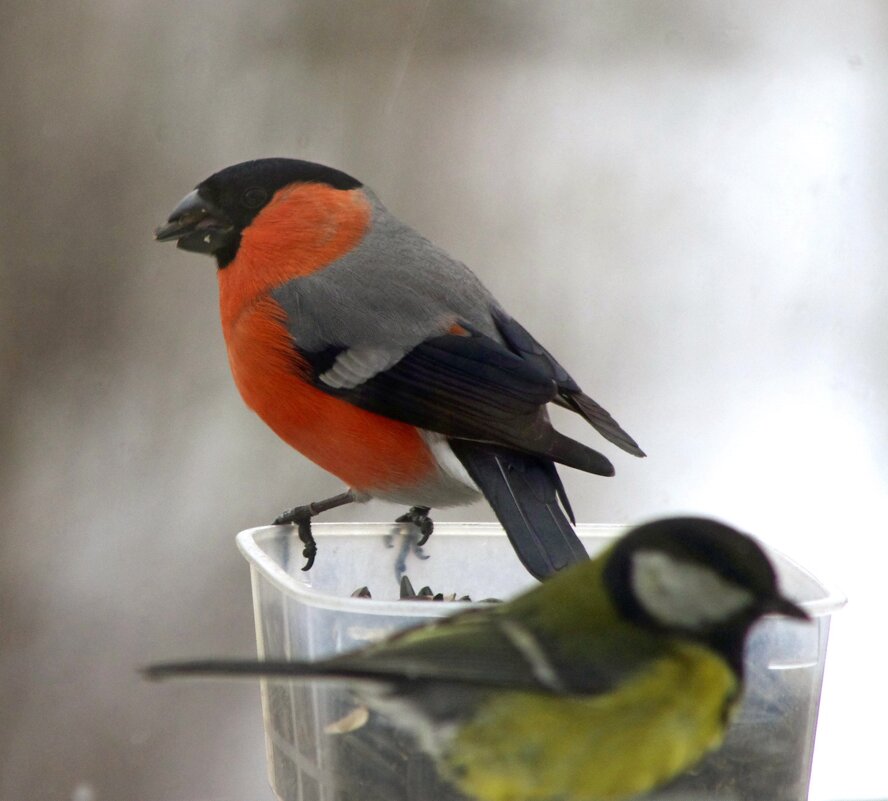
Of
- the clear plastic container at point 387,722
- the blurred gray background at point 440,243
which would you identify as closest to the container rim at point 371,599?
the clear plastic container at point 387,722

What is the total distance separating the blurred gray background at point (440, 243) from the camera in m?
2.30

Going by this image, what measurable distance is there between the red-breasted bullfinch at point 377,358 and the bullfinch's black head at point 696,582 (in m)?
0.39

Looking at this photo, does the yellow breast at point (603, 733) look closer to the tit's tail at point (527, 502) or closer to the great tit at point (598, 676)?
the great tit at point (598, 676)

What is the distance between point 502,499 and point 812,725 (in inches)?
13.0

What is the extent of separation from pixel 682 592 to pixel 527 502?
1.55ft

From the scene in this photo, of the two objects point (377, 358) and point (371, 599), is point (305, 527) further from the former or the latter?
point (371, 599)

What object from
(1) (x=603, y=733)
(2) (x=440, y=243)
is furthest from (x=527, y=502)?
(2) (x=440, y=243)

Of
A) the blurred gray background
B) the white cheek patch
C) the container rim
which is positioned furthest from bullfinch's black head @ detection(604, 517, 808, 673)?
the blurred gray background

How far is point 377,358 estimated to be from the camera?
4.54ft

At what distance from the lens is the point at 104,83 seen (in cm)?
232

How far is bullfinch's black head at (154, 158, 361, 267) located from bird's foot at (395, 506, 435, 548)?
1.22 ft

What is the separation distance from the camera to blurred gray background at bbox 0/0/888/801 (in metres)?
2.30

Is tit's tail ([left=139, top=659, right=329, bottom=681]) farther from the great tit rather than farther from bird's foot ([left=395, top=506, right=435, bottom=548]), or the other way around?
bird's foot ([left=395, top=506, right=435, bottom=548])

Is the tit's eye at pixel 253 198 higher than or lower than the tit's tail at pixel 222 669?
higher
